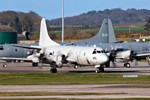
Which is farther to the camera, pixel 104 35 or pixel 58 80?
pixel 104 35

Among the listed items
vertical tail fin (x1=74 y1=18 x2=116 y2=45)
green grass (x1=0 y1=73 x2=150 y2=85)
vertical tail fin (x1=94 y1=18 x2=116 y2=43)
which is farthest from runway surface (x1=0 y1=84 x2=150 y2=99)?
vertical tail fin (x1=94 y1=18 x2=116 y2=43)

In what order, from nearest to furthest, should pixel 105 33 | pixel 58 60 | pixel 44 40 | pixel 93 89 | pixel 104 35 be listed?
pixel 93 89, pixel 58 60, pixel 44 40, pixel 104 35, pixel 105 33

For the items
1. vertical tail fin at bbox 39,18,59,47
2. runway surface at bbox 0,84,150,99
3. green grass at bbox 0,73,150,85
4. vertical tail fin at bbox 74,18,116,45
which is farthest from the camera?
vertical tail fin at bbox 74,18,116,45

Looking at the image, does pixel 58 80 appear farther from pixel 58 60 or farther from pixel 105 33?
pixel 105 33

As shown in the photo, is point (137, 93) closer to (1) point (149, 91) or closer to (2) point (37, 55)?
(1) point (149, 91)

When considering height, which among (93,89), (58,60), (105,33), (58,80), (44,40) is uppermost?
(105,33)

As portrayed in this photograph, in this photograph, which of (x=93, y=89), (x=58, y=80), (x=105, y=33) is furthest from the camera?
(x=105, y=33)

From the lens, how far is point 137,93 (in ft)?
145

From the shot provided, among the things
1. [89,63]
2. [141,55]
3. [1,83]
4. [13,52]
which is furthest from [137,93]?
[13,52]

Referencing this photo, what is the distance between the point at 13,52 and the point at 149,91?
5992cm

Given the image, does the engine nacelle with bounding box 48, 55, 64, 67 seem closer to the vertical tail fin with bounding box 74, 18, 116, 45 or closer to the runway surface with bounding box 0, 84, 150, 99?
the runway surface with bounding box 0, 84, 150, 99

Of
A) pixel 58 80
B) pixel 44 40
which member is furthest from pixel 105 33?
pixel 58 80

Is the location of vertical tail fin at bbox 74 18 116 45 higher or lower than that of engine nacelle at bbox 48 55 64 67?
higher

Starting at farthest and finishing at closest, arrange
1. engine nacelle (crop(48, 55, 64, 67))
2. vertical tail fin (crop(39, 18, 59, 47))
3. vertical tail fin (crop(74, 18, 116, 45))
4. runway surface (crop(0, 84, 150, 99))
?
vertical tail fin (crop(74, 18, 116, 45)), vertical tail fin (crop(39, 18, 59, 47)), engine nacelle (crop(48, 55, 64, 67)), runway surface (crop(0, 84, 150, 99))
